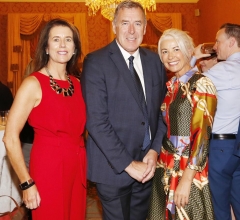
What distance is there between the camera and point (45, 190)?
1858 millimetres

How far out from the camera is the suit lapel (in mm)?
2084

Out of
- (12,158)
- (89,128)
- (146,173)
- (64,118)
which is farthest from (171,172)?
(12,158)

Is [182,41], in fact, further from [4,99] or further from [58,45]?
[4,99]

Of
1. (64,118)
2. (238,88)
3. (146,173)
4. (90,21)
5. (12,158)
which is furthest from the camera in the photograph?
(90,21)

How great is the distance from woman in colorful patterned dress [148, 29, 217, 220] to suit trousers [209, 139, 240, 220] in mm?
622

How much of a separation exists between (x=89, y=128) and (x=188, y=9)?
7539 millimetres

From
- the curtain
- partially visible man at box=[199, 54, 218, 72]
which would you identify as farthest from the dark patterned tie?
the curtain

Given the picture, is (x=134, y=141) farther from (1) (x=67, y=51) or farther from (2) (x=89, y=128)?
(1) (x=67, y=51)

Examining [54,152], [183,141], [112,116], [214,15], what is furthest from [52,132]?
[214,15]

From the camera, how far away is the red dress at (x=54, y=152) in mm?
1856

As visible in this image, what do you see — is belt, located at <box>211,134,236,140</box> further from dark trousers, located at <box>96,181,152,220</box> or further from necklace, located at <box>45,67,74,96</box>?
necklace, located at <box>45,67,74,96</box>

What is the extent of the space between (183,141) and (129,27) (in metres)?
0.80

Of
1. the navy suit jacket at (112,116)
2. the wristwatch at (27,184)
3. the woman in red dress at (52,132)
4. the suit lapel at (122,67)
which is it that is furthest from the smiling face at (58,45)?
the wristwatch at (27,184)

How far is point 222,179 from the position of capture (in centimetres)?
253
